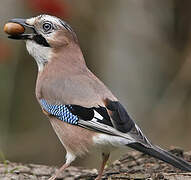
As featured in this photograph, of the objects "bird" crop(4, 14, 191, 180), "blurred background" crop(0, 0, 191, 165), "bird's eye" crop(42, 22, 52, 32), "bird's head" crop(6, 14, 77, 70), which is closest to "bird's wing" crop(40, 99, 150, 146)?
"bird" crop(4, 14, 191, 180)

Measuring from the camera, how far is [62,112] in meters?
6.79

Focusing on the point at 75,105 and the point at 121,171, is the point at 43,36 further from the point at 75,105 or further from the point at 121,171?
the point at 121,171

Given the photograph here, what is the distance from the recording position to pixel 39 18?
7.48m

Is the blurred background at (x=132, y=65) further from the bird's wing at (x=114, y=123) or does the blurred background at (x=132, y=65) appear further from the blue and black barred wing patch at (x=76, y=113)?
the bird's wing at (x=114, y=123)

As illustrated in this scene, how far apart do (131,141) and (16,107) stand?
364 inches

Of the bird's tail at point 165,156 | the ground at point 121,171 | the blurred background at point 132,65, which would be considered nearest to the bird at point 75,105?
the bird's tail at point 165,156

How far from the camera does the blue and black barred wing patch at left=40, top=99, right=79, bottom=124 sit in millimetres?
6699

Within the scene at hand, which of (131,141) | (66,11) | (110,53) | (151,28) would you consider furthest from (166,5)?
(131,141)

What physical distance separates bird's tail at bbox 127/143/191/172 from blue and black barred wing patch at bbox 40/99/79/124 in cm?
76

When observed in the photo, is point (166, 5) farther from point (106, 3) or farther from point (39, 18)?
point (39, 18)

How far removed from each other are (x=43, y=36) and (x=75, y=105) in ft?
3.66

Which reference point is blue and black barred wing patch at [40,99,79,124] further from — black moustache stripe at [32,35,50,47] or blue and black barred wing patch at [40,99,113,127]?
black moustache stripe at [32,35,50,47]

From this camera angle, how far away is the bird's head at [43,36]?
7.39 meters

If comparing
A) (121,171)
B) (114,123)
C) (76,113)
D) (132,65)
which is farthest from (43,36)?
(132,65)
